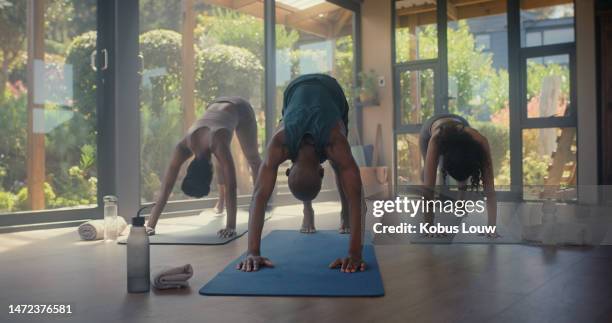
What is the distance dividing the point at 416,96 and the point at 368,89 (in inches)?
26.3

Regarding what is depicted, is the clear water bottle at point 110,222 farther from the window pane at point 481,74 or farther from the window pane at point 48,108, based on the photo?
the window pane at point 481,74

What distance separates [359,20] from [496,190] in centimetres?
482

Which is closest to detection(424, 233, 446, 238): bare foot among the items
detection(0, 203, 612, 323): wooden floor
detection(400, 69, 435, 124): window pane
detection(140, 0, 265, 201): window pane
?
detection(0, 203, 612, 323): wooden floor

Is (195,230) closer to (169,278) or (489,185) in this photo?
(169,278)

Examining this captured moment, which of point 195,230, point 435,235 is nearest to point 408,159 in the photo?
point 435,235

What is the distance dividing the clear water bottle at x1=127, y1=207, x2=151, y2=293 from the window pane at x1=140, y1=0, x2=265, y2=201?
8.74 ft

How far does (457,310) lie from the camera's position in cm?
172

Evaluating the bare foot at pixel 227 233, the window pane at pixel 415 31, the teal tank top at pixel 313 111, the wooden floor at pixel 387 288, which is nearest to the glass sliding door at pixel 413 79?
the window pane at pixel 415 31

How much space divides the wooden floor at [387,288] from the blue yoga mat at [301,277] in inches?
2.5

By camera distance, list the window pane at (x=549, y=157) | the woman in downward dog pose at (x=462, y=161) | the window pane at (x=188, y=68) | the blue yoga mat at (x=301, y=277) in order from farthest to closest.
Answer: the window pane at (x=549, y=157) < the window pane at (x=188, y=68) < the woman in downward dog pose at (x=462, y=161) < the blue yoga mat at (x=301, y=277)

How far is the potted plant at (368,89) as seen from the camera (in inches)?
286

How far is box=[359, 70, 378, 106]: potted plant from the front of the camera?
23.8 feet

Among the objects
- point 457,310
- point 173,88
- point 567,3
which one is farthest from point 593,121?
point 457,310

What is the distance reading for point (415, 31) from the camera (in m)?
7.20
